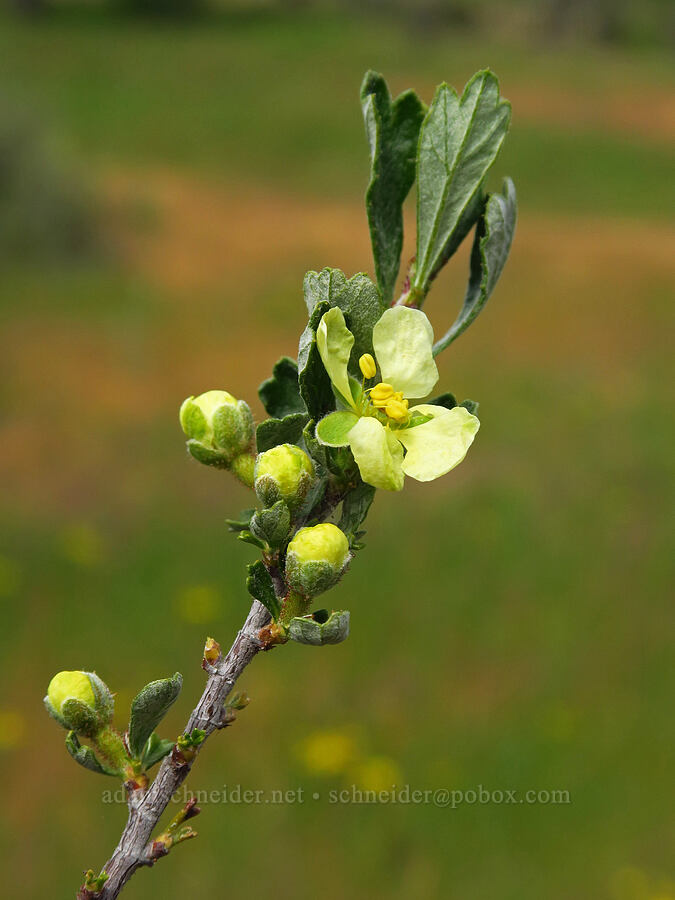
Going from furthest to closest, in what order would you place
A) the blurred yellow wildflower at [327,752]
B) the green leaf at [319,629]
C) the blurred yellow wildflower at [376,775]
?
the blurred yellow wildflower at [327,752]
the blurred yellow wildflower at [376,775]
the green leaf at [319,629]

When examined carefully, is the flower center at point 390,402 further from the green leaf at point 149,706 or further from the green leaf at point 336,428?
the green leaf at point 149,706

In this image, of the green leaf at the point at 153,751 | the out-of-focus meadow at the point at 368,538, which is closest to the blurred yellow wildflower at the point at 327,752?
the out-of-focus meadow at the point at 368,538

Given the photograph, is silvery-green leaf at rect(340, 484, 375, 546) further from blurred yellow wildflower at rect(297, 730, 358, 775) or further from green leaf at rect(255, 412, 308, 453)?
blurred yellow wildflower at rect(297, 730, 358, 775)

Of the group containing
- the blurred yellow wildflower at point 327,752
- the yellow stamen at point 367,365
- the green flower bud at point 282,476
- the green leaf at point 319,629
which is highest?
Result: the yellow stamen at point 367,365

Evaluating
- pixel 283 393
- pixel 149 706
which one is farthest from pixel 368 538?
pixel 149 706

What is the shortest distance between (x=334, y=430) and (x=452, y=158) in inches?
13.2

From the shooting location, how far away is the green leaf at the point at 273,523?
0.86m

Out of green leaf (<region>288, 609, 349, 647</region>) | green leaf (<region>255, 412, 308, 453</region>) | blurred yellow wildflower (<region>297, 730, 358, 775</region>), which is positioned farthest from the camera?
blurred yellow wildflower (<region>297, 730, 358, 775</region>)

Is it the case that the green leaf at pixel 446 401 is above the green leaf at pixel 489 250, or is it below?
below

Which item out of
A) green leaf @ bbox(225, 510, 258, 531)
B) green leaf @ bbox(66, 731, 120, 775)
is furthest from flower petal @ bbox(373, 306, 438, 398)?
green leaf @ bbox(66, 731, 120, 775)

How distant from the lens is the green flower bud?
34.0 inches

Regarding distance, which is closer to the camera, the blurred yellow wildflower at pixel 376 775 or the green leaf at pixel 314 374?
the green leaf at pixel 314 374

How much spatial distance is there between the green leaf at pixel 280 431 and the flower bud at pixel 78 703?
0.30 metres

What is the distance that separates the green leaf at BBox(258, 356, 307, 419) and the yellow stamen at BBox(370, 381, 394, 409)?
0.12m
